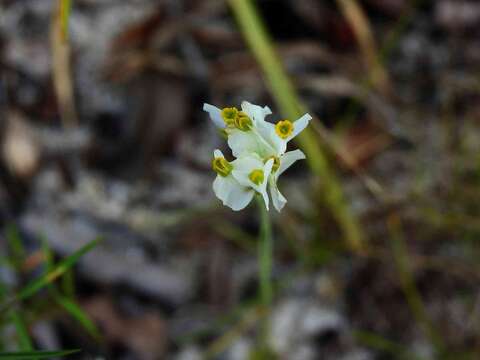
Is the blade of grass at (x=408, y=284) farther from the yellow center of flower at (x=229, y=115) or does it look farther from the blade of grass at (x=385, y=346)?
the yellow center of flower at (x=229, y=115)

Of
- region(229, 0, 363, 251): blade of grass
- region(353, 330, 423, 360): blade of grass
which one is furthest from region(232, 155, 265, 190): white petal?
region(353, 330, 423, 360): blade of grass

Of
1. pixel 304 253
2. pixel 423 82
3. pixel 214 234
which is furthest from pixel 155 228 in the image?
pixel 423 82

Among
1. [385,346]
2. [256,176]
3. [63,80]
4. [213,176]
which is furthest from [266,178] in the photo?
[63,80]

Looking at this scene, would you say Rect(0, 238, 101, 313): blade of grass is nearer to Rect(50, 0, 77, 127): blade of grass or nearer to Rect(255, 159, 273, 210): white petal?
Rect(255, 159, 273, 210): white petal

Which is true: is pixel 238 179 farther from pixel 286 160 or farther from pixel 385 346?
pixel 385 346

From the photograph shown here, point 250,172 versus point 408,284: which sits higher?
point 408,284

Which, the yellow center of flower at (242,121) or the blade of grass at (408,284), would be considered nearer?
the yellow center of flower at (242,121)

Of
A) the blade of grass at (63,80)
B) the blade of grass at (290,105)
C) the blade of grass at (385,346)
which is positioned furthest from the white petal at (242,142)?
the blade of grass at (63,80)

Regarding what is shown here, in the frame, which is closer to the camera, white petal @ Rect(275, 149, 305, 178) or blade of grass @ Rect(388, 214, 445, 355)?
white petal @ Rect(275, 149, 305, 178)
